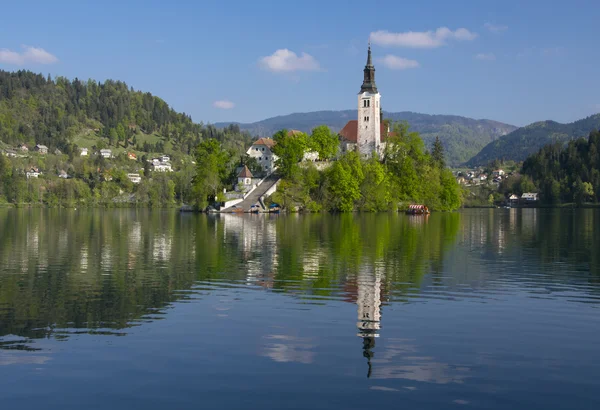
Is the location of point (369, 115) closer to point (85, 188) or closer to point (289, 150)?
point (289, 150)

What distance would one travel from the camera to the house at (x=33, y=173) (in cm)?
18112

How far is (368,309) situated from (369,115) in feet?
383

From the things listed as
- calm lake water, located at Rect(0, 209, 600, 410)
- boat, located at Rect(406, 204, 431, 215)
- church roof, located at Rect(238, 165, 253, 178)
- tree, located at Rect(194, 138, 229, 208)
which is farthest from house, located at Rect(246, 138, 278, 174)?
calm lake water, located at Rect(0, 209, 600, 410)

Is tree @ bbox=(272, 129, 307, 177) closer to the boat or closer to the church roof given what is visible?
the church roof

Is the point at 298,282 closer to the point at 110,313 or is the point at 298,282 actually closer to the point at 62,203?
the point at 110,313

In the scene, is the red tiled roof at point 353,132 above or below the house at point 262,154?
above

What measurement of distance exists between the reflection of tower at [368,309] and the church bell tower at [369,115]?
107 meters

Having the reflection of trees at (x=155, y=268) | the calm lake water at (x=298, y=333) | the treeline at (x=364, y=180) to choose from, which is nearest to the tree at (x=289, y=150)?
the treeline at (x=364, y=180)

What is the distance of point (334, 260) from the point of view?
118 ft

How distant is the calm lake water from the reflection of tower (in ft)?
0.26

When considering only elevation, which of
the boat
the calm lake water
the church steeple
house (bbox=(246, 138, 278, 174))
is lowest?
the calm lake water

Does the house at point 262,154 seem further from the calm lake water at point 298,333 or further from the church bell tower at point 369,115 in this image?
the calm lake water at point 298,333

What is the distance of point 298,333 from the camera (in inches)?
717

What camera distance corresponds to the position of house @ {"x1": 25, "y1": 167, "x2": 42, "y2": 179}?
18112 centimetres
